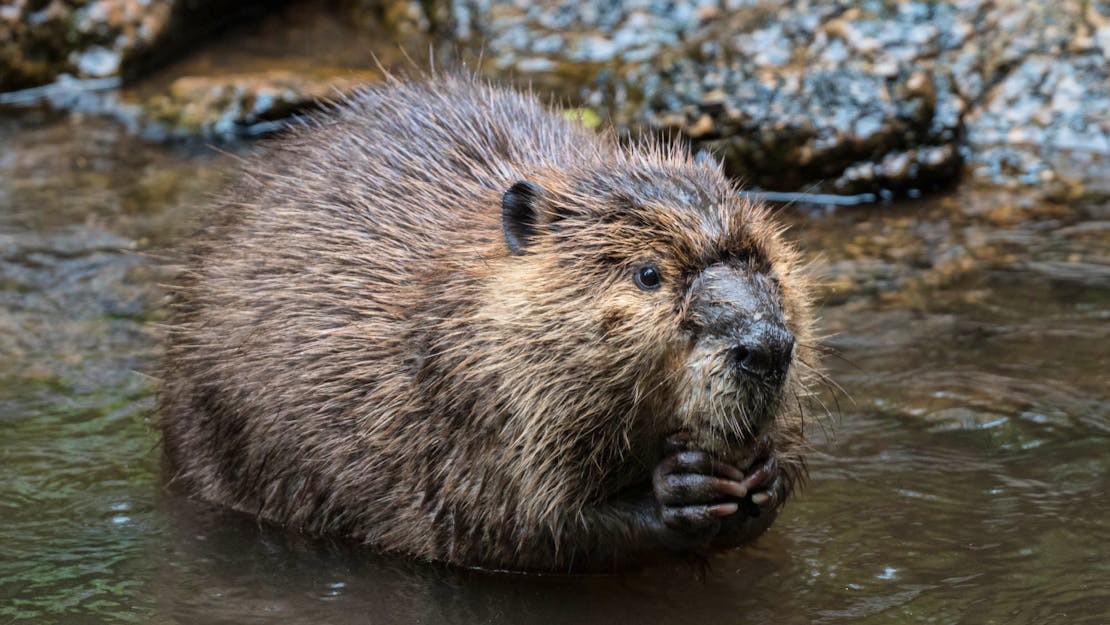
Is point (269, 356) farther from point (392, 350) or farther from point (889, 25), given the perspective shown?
point (889, 25)

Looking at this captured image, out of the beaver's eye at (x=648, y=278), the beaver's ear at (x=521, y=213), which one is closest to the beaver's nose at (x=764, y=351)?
the beaver's eye at (x=648, y=278)

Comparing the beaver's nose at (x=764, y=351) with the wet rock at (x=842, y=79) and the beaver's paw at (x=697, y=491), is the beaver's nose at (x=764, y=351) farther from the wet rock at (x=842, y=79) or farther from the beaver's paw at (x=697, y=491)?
the wet rock at (x=842, y=79)

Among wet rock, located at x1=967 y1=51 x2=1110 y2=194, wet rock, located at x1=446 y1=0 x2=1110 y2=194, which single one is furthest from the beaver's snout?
wet rock, located at x1=967 y1=51 x2=1110 y2=194

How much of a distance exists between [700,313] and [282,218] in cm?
179

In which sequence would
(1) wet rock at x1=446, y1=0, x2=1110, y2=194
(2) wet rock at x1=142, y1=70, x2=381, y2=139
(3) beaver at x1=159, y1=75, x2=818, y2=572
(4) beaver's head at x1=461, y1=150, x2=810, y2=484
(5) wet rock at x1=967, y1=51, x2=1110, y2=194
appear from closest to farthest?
(4) beaver's head at x1=461, y1=150, x2=810, y2=484
(3) beaver at x1=159, y1=75, x2=818, y2=572
(1) wet rock at x1=446, y1=0, x2=1110, y2=194
(5) wet rock at x1=967, y1=51, x2=1110, y2=194
(2) wet rock at x1=142, y1=70, x2=381, y2=139

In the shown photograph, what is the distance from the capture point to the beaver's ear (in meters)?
4.18

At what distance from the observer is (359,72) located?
912 cm

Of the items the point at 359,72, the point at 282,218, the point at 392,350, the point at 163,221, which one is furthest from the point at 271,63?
the point at 392,350

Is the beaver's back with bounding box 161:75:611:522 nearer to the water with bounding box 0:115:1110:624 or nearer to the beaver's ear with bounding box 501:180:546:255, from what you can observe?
the beaver's ear with bounding box 501:180:546:255

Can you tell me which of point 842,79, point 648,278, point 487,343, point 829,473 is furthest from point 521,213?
point 842,79

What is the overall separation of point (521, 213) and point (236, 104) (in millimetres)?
5448

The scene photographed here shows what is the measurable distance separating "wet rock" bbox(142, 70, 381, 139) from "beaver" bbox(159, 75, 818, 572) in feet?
12.7

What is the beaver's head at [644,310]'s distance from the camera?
3.72 m

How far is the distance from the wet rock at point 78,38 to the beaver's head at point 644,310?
6469 mm
